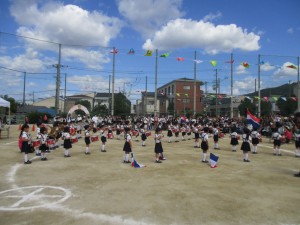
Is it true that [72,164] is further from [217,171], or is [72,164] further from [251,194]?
[251,194]

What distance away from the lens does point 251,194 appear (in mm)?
8148

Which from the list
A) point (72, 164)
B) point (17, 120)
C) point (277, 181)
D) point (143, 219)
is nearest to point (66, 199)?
point (143, 219)

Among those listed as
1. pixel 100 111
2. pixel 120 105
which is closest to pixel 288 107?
pixel 120 105

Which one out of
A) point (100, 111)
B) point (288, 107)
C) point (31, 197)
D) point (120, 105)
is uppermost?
point (120, 105)

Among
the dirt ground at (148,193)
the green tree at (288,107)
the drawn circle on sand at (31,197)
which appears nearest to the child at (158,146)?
the dirt ground at (148,193)

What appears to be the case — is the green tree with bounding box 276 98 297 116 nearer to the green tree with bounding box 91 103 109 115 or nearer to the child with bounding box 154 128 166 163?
the green tree with bounding box 91 103 109 115

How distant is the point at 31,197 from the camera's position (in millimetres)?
7734

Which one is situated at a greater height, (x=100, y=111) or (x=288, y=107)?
(x=288, y=107)

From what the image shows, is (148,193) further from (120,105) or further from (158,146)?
(120,105)

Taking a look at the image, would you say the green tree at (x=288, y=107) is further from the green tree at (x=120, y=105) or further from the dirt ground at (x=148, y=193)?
the dirt ground at (x=148, y=193)

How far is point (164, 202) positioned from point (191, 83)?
67.4 meters

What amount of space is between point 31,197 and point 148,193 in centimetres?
328

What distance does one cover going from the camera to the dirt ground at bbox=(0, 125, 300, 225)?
20.8 ft

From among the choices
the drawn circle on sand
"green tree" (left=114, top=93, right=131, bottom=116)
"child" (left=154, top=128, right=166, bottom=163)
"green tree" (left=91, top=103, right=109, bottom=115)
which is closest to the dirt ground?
the drawn circle on sand
